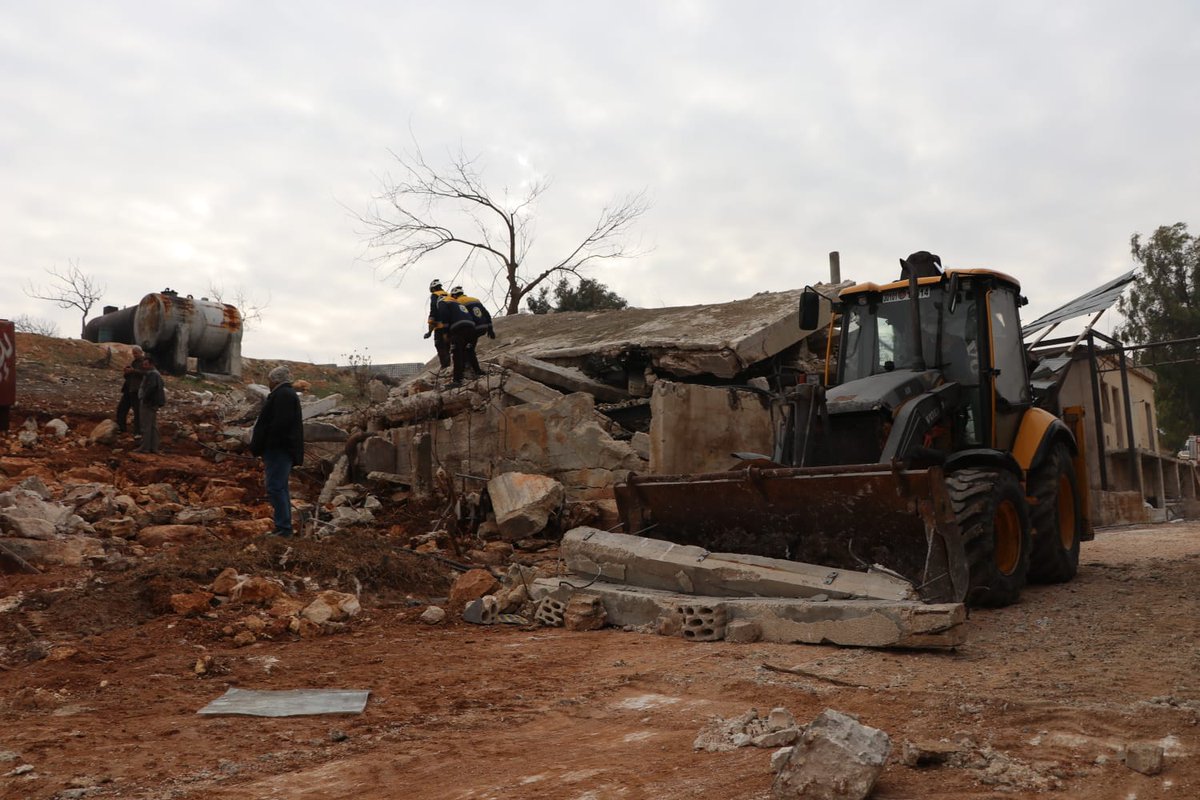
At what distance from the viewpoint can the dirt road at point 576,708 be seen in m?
3.60

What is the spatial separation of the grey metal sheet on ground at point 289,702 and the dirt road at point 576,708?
10 cm

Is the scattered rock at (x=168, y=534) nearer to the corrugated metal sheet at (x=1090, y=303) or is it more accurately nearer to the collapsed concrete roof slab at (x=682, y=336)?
the collapsed concrete roof slab at (x=682, y=336)

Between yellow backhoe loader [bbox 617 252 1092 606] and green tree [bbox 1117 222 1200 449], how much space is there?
112 ft

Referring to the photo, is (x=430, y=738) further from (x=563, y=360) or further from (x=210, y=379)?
(x=210, y=379)

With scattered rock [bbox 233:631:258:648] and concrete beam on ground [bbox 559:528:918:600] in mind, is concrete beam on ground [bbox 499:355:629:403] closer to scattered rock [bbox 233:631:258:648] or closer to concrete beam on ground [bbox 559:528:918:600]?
concrete beam on ground [bbox 559:528:918:600]

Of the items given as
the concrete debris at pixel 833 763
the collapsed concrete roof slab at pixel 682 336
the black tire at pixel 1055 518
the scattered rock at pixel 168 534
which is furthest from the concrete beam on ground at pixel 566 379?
the concrete debris at pixel 833 763

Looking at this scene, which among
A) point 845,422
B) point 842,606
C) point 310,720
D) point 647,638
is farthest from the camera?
point 845,422

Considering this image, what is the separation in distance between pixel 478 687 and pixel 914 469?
3281mm

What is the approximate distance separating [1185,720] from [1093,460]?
1979 centimetres

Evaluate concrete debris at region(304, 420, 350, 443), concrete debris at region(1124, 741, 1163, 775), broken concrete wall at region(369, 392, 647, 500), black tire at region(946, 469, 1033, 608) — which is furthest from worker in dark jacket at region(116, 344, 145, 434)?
concrete debris at region(1124, 741, 1163, 775)

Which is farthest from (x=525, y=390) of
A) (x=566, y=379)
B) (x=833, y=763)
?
(x=833, y=763)

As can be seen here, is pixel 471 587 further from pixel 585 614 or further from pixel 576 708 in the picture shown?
pixel 576 708

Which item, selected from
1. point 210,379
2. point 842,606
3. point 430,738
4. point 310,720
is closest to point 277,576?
point 310,720

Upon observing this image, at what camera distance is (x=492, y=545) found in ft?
32.9
